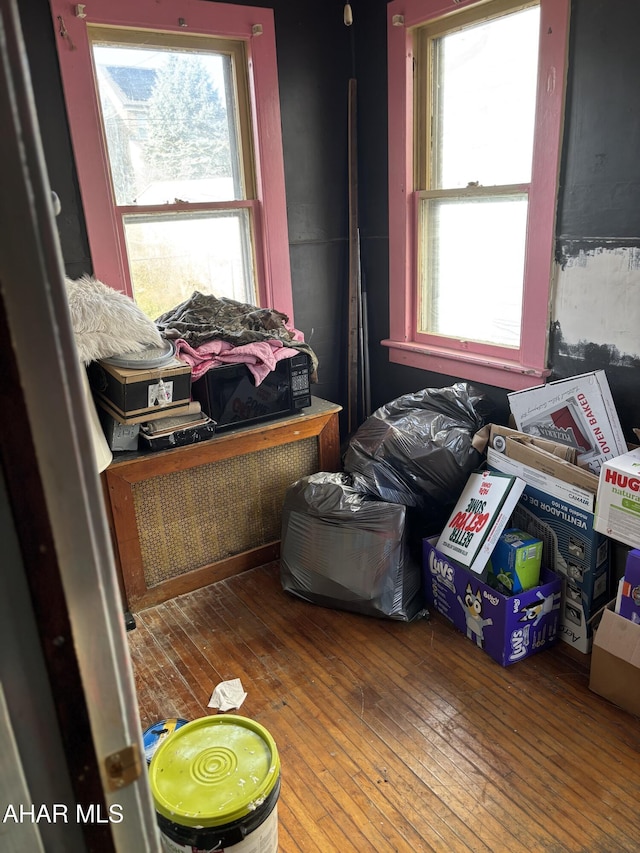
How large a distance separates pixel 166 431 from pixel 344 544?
83 cm

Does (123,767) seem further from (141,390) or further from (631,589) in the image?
(141,390)

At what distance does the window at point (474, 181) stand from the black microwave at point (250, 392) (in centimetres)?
72

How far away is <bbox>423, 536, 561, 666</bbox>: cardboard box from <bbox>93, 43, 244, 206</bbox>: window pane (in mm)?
2012

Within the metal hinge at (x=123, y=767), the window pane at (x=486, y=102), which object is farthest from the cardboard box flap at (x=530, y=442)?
the metal hinge at (x=123, y=767)

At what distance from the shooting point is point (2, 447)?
1.54ft

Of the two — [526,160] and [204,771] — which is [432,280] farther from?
[204,771]

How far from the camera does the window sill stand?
2.67m

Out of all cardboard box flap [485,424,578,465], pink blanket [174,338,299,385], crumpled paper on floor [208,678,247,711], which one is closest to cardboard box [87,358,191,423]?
pink blanket [174,338,299,385]

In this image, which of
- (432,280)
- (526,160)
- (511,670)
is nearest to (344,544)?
(511,670)

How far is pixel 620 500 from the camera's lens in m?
1.99

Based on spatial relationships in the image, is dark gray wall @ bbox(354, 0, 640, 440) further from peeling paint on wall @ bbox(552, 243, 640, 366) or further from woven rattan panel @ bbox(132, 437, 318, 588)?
woven rattan panel @ bbox(132, 437, 318, 588)

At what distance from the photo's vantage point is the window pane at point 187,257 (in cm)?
289

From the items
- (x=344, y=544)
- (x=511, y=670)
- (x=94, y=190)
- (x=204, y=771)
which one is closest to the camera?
(x=204, y=771)

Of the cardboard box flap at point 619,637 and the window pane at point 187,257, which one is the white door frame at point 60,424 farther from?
the window pane at point 187,257
